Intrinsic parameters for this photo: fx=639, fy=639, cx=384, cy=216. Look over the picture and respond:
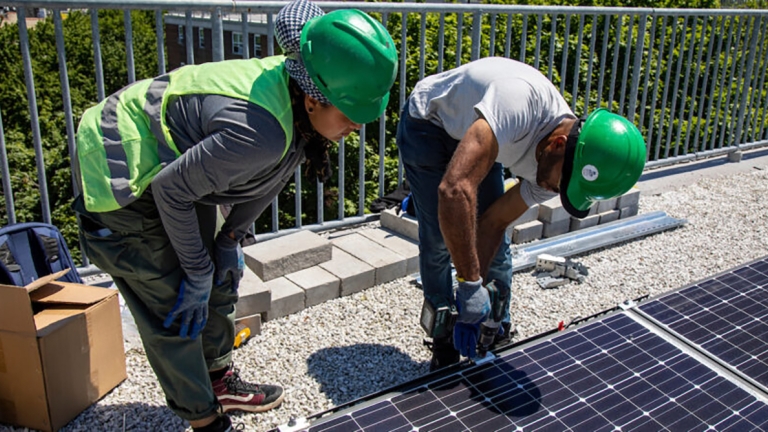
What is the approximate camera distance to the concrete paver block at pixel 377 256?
15.6ft

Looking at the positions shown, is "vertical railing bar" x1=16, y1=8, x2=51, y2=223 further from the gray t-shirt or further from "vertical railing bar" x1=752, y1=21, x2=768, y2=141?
"vertical railing bar" x1=752, y1=21, x2=768, y2=141

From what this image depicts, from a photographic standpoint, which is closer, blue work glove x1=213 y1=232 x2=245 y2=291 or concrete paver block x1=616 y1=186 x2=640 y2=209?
blue work glove x1=213 y1=232 x2=245 y2=291

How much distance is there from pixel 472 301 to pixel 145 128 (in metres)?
1.49

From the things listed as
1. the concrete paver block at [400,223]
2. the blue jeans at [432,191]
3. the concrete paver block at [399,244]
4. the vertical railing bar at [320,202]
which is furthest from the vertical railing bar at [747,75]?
the blue jeans at [432,191]

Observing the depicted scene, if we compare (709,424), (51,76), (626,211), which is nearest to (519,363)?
(709,424)

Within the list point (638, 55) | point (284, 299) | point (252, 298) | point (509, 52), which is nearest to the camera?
point (252, 298)

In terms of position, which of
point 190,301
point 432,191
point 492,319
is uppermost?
point 432,191

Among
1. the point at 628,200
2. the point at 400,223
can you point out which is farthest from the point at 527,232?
the point at 628,200

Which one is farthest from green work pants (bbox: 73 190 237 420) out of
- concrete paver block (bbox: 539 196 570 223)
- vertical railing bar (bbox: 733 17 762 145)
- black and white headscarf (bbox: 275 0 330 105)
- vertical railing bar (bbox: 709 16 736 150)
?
vertical railing bar (bbox: 733 17 762 145)

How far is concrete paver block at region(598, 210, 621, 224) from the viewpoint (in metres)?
6.10

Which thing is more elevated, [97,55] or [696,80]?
[97,55]

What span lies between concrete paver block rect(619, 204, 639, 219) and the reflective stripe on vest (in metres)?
4.73

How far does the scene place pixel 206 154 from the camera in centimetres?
217

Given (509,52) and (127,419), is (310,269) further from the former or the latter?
(509,52)
